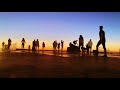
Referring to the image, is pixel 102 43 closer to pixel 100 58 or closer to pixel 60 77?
pixel 100 58

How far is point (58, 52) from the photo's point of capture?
1042 centimetres

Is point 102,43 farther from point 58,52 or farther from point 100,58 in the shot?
point 58,52

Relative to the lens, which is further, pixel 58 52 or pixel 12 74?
pixel 58 52
